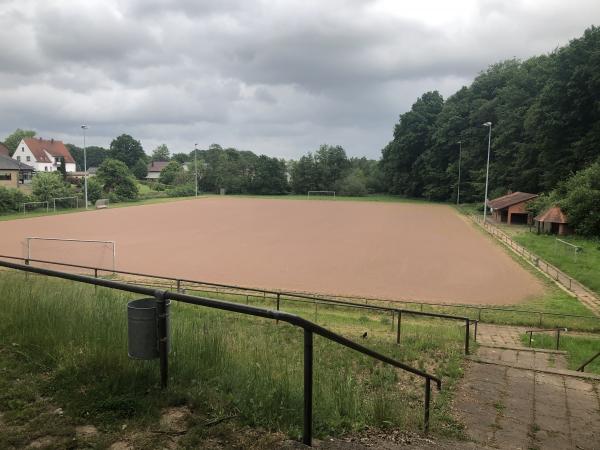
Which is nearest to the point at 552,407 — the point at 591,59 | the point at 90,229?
the point at 90,229

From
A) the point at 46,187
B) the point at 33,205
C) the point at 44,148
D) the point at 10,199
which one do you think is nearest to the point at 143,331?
the point at 10,199

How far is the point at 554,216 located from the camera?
39.3 m

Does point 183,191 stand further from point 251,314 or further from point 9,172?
point 251,314

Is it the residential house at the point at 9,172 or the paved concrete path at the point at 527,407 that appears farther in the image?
the residential house at the point at 9,172

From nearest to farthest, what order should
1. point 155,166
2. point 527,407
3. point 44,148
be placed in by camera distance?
point 527,407, point 44,148, point 155,166

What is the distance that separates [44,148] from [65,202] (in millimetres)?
50698

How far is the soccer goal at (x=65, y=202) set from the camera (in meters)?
58.3

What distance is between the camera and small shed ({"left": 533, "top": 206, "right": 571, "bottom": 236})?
3891 centimetres

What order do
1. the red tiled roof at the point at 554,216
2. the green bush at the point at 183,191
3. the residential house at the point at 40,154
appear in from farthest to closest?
the residential house at the point at 40,154 → the green bush at the point at 183,191 → the red tiled roof at the point at 554,216

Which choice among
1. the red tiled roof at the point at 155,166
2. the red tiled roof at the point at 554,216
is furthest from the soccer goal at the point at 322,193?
the red tiled roof at the point at 554,216

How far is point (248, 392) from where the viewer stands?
12.9 feet

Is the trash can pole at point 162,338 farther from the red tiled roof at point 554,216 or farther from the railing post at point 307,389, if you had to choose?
the red tiled roof at point 554,216

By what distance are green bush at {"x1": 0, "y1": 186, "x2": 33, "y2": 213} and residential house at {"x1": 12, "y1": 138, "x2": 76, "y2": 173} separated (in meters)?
42.7

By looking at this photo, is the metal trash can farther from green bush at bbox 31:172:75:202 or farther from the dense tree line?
green bush at bbox 31:172:75:202
